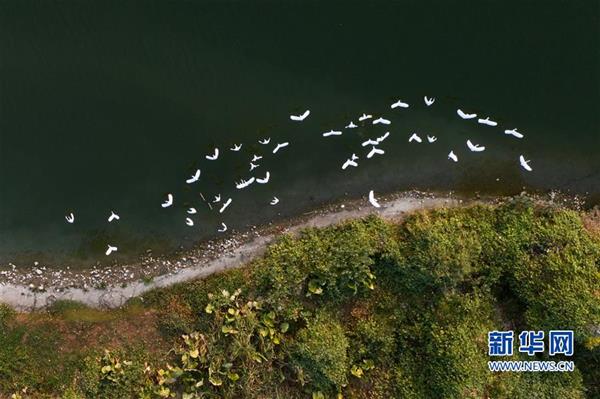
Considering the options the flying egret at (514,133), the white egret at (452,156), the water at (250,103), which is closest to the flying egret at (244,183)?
the water at (250,103)

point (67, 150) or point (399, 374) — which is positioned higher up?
point (67, 150)

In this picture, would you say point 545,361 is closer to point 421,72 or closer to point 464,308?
point 464,308

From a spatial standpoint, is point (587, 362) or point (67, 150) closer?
point (587, 362)

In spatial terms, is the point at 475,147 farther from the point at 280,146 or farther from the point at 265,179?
the point at 265,179

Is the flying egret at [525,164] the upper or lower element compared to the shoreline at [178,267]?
upper

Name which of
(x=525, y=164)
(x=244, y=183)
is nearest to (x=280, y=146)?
(x=244, y=183)

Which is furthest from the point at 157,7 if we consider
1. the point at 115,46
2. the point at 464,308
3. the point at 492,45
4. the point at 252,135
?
the point at 464,308

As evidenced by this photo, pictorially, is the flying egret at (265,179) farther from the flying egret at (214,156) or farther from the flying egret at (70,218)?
the flying egret at (70,218)
